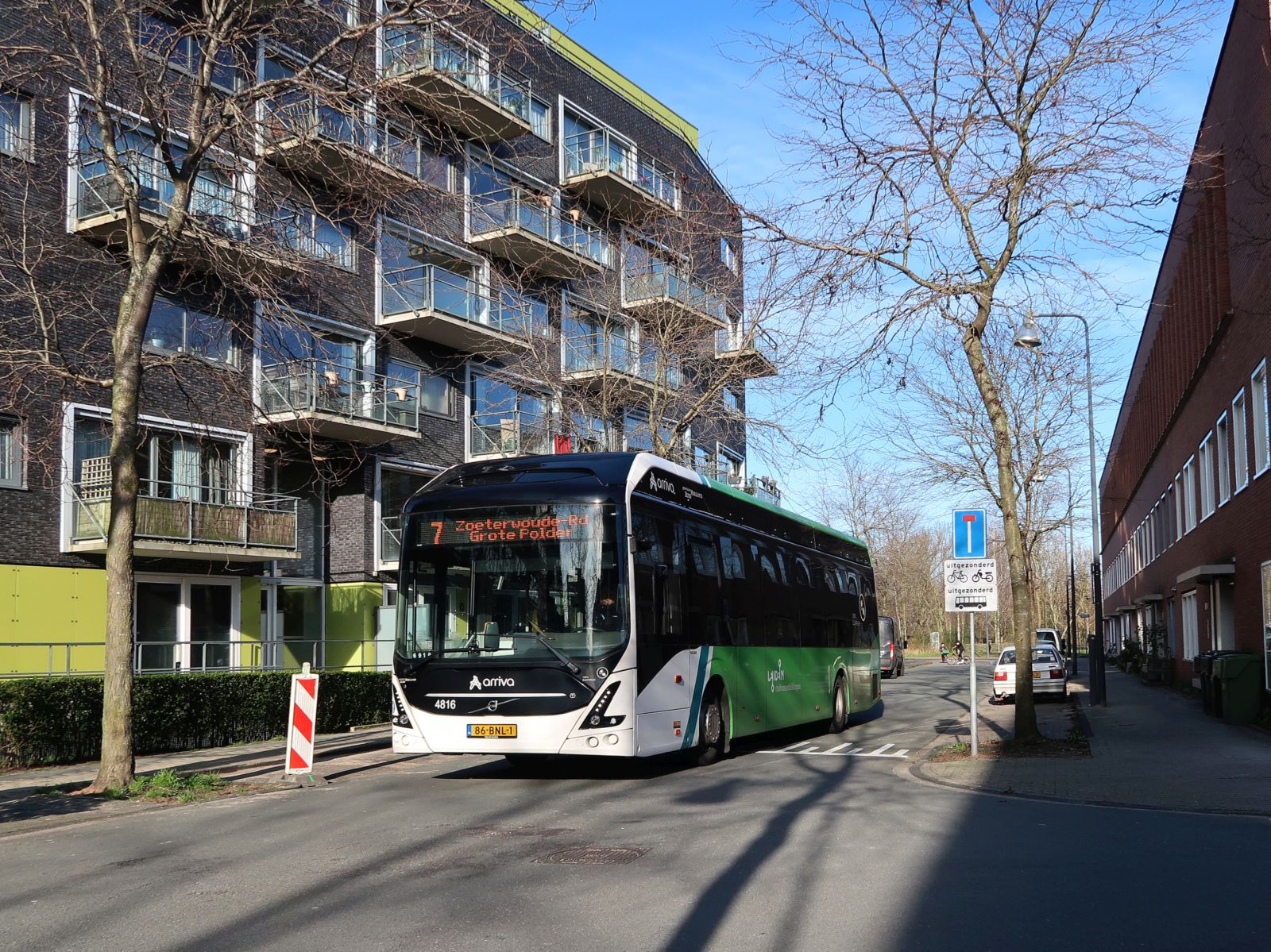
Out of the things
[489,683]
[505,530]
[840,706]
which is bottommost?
[840,706]

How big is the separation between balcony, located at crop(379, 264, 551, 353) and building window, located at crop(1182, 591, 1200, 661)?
1718 cm

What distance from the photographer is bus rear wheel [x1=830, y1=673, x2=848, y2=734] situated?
66.6 feet

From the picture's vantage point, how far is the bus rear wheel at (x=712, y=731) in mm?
14430

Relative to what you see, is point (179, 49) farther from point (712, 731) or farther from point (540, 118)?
point (712, 731)

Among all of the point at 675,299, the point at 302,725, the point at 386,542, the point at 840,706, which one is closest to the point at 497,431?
the point at 386,542

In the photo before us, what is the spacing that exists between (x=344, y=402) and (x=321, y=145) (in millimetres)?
14856

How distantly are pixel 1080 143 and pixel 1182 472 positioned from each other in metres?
20.6

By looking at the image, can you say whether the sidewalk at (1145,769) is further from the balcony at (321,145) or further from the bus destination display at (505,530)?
the balcony at (321,145)

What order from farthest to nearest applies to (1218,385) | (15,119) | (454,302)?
(454,302) < (1218,385) < (15,119)

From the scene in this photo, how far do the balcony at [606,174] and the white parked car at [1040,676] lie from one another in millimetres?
15764

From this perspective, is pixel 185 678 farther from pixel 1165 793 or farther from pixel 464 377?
pixel 464 377

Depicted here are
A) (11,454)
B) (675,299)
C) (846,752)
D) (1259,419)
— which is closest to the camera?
(846,752)

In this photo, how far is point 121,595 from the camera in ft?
40.6

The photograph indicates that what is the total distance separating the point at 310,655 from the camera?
28453mm
